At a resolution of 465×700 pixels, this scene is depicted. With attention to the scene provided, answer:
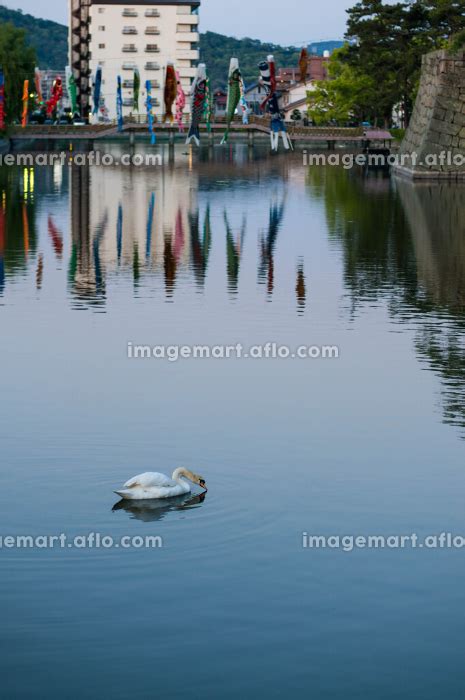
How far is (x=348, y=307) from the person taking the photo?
89.0ft

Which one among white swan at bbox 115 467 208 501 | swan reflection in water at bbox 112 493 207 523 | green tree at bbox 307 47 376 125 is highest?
white swan at bbox 115 467 208 501

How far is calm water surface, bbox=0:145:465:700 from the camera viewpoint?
959 cm

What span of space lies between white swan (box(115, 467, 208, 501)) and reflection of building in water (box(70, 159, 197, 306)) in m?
15.7

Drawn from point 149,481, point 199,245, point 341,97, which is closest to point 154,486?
point 149,481

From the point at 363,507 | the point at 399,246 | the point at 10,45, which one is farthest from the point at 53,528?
the point at 10,45

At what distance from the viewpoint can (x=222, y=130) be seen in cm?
15138

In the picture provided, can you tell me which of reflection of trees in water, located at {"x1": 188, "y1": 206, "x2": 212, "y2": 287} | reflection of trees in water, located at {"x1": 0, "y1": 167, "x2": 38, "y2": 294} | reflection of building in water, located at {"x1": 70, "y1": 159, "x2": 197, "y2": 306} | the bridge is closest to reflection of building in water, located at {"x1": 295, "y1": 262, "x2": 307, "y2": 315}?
reflection of trees in water, located at {"x1": 188, "y1": 206, "x2": 212, "y2": 287}

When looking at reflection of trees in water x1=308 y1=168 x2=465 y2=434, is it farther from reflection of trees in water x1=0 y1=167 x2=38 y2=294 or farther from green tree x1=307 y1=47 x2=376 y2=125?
green tree x1=307 y1=47 x2=376 y2=125

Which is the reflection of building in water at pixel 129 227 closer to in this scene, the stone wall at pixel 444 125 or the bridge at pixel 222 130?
the stone wall at pixel 444 125

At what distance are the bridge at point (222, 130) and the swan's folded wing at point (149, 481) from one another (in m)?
105

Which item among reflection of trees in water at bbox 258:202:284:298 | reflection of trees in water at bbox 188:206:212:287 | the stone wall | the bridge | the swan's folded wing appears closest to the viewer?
the swan's folded wing

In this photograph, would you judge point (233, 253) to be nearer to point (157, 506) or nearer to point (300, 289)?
point (300, 289)

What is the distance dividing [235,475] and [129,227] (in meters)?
31.5

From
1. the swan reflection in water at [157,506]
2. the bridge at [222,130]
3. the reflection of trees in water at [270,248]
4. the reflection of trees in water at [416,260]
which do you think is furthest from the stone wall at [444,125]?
the swan reflection in water at [157,506]
